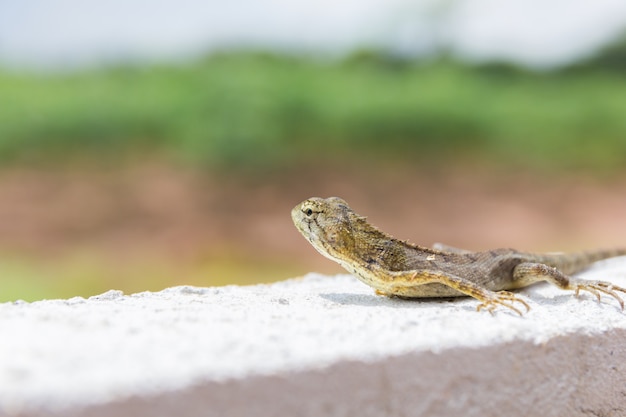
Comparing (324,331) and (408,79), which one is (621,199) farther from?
(324,331)

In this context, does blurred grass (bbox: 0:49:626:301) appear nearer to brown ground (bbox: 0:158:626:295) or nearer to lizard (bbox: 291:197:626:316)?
brown ground (bbox: 0:158:626:295)

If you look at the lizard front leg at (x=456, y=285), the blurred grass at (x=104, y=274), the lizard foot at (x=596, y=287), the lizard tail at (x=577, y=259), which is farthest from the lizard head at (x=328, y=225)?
the blurred grass at (x=104, y=274)

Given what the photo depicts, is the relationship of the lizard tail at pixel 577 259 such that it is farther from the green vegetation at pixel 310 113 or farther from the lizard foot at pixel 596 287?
the green vegetation at pixel 310 113

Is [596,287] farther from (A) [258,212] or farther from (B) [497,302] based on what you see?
(A) [258,212]

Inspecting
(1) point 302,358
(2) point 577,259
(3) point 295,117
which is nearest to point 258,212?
(3) point 295,117

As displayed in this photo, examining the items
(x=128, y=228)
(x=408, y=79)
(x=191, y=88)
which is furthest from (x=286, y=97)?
(x=128, y=228)

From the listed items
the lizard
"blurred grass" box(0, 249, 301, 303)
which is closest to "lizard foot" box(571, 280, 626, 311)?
the lizard
